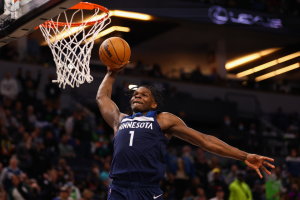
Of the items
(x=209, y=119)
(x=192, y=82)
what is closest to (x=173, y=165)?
(x=209, y=119)

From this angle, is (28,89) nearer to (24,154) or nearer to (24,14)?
(24,154)

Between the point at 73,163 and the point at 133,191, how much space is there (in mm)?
8276

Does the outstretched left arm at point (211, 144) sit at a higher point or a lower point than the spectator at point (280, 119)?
higher

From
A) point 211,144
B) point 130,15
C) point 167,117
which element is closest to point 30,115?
point 130,15

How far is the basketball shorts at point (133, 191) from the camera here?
4.16 metres

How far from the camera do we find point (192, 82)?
19078 mm

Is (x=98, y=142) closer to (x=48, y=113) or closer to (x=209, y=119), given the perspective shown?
(x=48, y=113)

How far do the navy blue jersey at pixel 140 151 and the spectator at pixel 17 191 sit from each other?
5.39 meters

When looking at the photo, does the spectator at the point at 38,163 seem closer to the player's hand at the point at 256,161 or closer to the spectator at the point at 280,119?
the player's hand at the point at 256,161

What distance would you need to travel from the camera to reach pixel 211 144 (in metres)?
4.32

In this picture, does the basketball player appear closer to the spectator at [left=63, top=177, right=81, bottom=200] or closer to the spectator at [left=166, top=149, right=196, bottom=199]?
the spectator at [left=63, top=177, right=81, bottom=200]

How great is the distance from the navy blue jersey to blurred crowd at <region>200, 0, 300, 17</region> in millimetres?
13891

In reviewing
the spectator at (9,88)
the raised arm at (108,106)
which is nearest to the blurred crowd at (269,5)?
the spectator at (9,88)

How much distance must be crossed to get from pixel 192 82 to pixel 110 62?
46.5 ft
